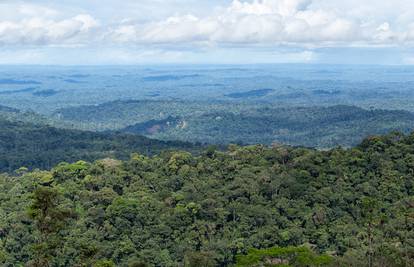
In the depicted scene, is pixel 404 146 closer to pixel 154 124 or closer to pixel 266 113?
pixel 154 124

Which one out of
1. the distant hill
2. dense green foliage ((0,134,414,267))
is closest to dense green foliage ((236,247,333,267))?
dense green foliage ((0,134,414,267))

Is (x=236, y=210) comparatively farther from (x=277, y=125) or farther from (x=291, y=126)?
(x=277, y=125)

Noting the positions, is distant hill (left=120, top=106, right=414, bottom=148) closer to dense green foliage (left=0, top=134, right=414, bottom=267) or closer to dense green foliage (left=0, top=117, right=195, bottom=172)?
dense green foliage (left=0, top=117, right=195, bottom=172)

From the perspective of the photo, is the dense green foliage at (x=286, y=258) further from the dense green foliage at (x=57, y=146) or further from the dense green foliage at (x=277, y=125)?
the dense green foliage at (x=277, y=125)

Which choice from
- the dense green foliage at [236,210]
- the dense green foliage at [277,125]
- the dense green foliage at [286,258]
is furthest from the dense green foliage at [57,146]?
the dense green foliage at [286,258]

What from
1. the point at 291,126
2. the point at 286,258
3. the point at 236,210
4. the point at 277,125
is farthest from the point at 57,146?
the point at 277,125
